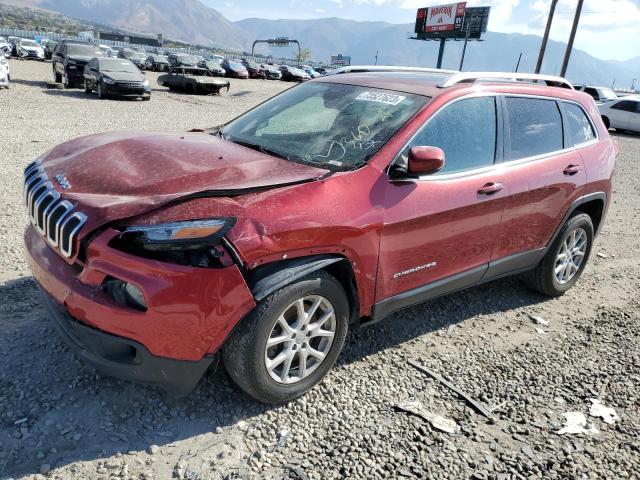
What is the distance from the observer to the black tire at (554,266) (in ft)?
14.5

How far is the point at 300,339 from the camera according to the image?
2811 millimetres

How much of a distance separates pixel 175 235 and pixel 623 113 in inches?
892

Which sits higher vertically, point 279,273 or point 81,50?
point 279,273

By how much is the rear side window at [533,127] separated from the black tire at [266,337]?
73.7 inches

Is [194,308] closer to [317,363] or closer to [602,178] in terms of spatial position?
[317,363]

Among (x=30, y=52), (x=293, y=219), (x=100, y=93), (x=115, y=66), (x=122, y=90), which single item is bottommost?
(x=30, y=52)

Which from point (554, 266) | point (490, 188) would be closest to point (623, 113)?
point (554, 266)

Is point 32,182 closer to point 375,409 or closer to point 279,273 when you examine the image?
point 279,273

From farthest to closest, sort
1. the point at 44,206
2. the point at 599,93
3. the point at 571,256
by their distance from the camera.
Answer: the point at 599,93 < the point at 571,256 < the point at 44,206

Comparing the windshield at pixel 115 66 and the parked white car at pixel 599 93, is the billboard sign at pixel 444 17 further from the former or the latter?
the windshield at pixel 115 66

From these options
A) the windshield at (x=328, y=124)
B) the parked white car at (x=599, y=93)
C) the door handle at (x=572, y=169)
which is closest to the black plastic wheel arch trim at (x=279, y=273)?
the windshield at (x=328, y=124)

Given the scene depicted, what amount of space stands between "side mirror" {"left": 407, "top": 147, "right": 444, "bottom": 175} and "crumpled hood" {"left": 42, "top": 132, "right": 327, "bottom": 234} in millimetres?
512

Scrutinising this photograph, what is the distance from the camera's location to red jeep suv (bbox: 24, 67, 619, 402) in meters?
2.37

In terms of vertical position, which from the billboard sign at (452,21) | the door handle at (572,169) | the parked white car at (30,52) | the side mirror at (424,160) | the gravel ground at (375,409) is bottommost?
the parked white car at (30,52)
